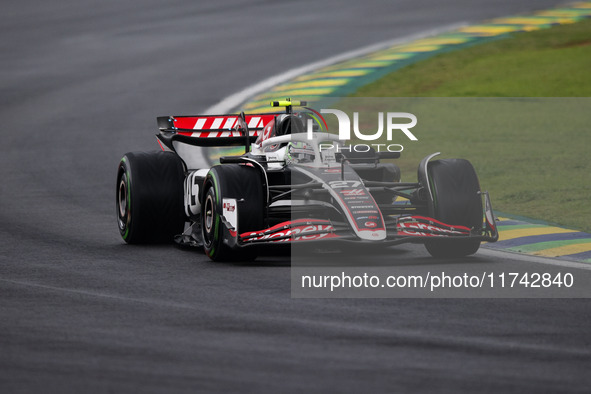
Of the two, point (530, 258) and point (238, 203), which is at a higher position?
point (238, 203)

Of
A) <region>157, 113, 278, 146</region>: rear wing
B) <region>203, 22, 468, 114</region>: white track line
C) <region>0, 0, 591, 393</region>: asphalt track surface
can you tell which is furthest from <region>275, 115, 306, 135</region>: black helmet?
<region>203, 22, 468, 114</region>: white track line

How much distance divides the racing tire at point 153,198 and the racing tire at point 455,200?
281 centimetres

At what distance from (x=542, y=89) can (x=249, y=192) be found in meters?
14.8

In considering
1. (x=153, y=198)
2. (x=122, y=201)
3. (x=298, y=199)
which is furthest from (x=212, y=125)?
(x=298, y=199)

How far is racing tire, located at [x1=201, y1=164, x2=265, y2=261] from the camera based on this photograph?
1032cm

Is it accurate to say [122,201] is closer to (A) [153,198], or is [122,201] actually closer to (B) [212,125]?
(A) [153,198]

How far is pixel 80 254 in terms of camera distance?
37.1 ft

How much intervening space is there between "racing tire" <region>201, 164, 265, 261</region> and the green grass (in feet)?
12.9

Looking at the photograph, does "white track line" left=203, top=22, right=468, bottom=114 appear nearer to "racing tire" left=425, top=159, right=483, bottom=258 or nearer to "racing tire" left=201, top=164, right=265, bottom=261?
"racing tire" left=201, top=164, right=265, bottom=261

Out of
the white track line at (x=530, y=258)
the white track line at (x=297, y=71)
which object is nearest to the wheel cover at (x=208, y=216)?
the white track line at (x=530, y=258)

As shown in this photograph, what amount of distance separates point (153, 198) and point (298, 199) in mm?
2028

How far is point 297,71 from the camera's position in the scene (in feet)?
86.3

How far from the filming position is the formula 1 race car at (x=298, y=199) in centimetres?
1018

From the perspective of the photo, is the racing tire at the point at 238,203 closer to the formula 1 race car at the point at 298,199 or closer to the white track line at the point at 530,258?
the formula 1 race car at the point at 298,199
